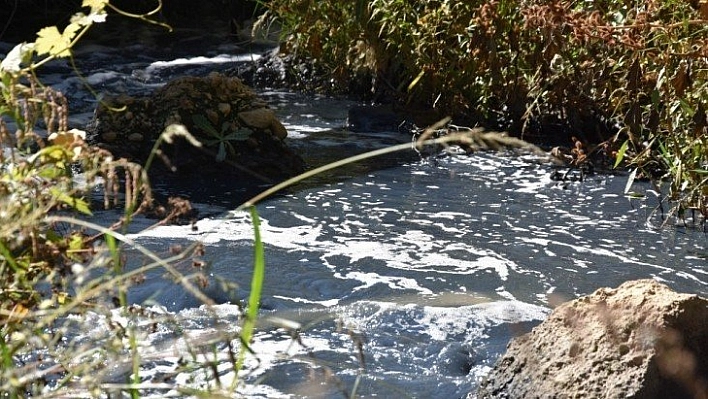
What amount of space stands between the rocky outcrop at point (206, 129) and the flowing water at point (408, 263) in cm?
24

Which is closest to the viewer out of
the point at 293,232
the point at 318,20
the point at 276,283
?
the point at 276,283

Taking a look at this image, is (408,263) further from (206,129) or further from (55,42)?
(55,42)

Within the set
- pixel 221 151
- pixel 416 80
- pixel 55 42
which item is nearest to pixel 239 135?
pixel 221 151

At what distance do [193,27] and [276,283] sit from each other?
8.81m

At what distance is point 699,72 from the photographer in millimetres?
5152

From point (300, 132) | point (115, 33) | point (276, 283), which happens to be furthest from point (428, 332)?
point (115, 33)

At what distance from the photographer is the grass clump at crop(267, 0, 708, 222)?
5.23 meters

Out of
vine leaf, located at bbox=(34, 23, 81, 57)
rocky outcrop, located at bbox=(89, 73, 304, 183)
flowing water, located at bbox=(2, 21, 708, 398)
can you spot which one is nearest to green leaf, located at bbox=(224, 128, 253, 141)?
rocky outcrop, located at bbox=(89, 73, 304, 183)

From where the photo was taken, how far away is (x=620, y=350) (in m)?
3.10

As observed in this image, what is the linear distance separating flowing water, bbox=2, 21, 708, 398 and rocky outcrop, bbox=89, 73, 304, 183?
0.79 feet

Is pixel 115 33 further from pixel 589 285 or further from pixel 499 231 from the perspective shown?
pixel 589 285

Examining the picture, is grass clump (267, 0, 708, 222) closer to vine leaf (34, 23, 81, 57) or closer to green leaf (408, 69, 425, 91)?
green leaf (408, 69, 425, 91)

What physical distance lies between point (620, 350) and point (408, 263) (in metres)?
2.07

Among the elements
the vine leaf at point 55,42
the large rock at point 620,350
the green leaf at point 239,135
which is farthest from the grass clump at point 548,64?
the vine leaf at point 55,42
